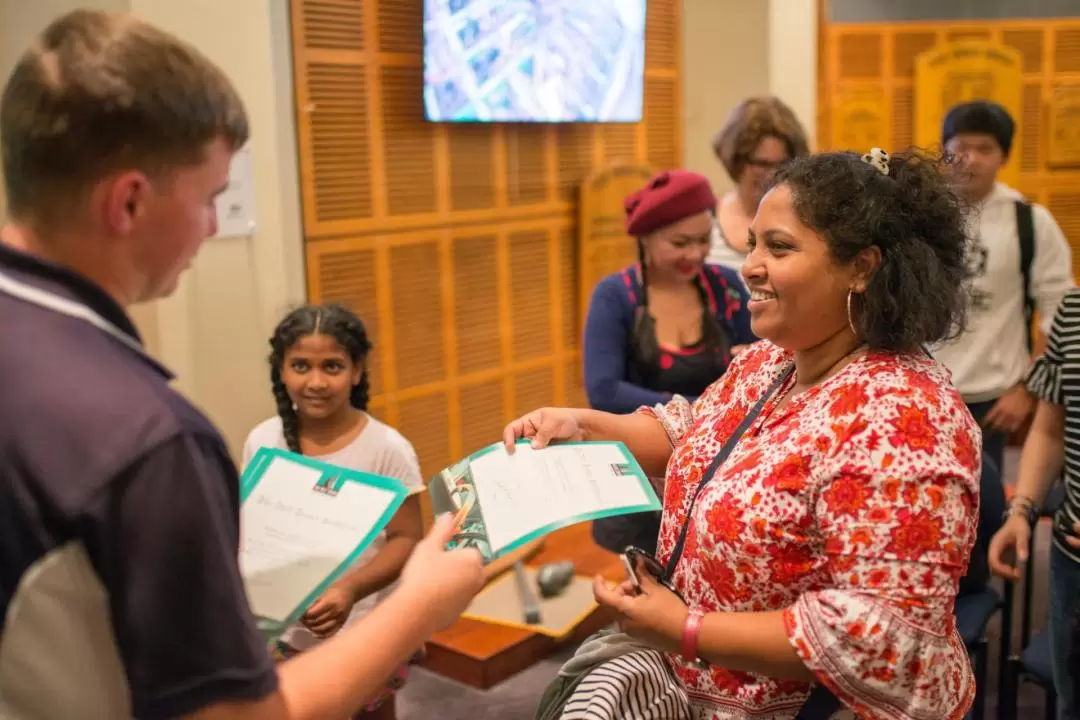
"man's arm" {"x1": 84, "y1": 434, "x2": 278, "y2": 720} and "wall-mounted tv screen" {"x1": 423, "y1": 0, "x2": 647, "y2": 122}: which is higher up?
"wall-mounted tv screen" {"x1": 423, "y1": 0, "x2": 647, "y2": 122}

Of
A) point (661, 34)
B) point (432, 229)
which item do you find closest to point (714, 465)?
point (432, 229)

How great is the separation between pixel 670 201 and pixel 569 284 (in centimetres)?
188

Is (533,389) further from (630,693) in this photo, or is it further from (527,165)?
(630,693)

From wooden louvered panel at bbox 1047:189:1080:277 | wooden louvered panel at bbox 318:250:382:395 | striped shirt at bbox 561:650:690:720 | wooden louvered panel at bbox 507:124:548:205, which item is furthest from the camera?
wooden louvered panel at bbox 1047:189:1080:277

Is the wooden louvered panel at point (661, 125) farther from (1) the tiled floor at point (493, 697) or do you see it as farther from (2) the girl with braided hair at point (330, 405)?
(2) the girl with braided hair at point (330, 405)

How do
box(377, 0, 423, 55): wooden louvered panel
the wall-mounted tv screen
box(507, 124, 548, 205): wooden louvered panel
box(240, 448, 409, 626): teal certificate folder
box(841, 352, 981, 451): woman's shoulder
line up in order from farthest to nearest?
box(507, 124, 548, 205): wooden louvered panel < the wall-mounted tv screen < box(377, 0, 423, 55): wooden louvered panel < box(841, 352, 981, 451): woman's shoulder < box(240, 448, 409, 626): teal certificate folder

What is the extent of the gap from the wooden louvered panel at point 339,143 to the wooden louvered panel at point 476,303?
511 mm

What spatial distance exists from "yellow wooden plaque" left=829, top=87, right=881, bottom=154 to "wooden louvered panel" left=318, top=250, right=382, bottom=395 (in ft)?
9.55

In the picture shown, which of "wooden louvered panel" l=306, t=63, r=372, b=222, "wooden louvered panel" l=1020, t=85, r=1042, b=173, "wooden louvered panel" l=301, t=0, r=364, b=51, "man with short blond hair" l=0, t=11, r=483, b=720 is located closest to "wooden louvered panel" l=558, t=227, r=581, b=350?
"wooden louvered panel" l=306, t=63, r=372, b=222

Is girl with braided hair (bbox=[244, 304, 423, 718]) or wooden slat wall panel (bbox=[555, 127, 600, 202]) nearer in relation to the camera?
girl with braided hair (bbox=[244, 304, 423, 718])

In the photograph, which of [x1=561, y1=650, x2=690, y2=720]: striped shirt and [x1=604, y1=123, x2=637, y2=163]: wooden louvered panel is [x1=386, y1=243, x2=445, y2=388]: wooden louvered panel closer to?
[x1=604, y1=123, x2=637, y2=163]: wooden louvered panel

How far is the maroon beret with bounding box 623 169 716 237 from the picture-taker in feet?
8.04

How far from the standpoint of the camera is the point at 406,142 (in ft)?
11.6

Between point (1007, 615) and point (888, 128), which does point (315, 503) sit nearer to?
point (1007, 615)
